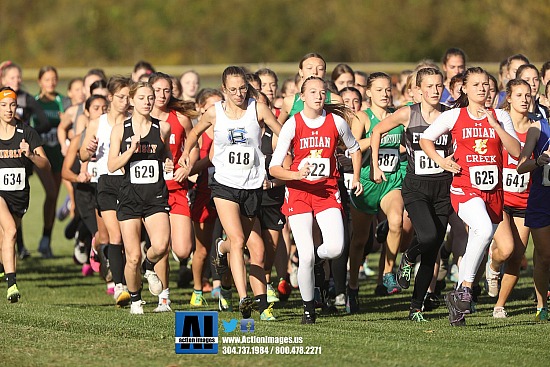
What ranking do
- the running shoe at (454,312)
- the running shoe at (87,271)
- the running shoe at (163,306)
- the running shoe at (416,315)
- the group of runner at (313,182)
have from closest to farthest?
the running shoe at (454,312)
the group of runner at (313,182)
the running shoe at (416,315)
the running shoe at (163,306)
the running shoe at (87,271)

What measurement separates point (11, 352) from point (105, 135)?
4.03m

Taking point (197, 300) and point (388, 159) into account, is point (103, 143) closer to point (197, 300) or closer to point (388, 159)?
point (197, 300)

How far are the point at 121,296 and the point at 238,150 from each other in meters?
1.94

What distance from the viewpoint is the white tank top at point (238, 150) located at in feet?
36.6

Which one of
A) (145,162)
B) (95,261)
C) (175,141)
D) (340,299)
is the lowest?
(340,299)

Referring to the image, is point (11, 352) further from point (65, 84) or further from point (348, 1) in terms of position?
point (348, 1)

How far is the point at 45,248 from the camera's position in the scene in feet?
57.1

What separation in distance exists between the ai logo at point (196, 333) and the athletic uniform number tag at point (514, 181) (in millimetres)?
3217

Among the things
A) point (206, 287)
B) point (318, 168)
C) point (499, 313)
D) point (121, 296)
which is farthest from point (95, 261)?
point (499, 313)

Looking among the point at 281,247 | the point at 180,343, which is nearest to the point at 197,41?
the point at 281,247

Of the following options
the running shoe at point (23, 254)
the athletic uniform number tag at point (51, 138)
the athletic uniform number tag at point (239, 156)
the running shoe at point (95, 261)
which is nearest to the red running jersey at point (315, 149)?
the athletic uniform number tag at point (239, 156)

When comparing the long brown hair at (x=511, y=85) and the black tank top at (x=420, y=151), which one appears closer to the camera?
the long brown hair at (x=511, y=85)

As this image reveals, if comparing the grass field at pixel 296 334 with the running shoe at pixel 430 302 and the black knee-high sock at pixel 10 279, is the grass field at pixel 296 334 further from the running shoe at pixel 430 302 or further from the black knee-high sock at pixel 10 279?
the black knee-high sock at pixel 10 279

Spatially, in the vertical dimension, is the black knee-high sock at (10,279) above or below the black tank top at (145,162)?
below
